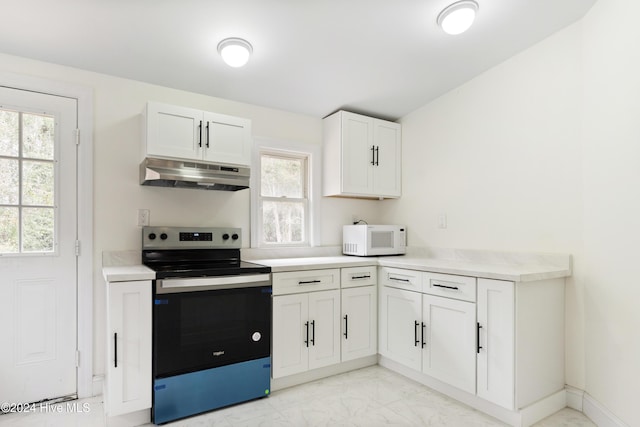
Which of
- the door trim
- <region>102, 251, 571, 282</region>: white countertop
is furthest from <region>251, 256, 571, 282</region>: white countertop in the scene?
the door trim

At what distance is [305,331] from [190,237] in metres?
1.13

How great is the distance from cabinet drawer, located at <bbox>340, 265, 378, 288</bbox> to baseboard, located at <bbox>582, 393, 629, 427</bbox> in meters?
1.61

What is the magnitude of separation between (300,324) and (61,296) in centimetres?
164

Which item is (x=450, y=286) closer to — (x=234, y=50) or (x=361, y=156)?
(x=361, y=156)

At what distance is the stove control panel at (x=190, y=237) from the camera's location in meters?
2.64

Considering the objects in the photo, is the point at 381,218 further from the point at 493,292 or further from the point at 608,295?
the point at 608,295

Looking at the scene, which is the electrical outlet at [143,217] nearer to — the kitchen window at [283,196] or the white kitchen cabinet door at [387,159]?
the kitchen window at [283,196]

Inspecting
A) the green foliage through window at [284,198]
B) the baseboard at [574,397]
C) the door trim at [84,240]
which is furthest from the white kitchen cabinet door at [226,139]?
the baseboard at [574,397]

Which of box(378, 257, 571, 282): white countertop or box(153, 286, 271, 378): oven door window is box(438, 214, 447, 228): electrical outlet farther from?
box(153, 286, 271, 378): oven door window

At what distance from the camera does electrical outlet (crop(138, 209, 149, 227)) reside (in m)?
2.68

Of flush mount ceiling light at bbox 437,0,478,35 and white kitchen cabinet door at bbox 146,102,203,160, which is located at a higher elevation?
flush mount ceiling light at bbox 437,0,478,35

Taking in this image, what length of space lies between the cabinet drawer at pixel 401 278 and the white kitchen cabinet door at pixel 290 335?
729mm

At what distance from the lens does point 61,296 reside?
7.98 ft

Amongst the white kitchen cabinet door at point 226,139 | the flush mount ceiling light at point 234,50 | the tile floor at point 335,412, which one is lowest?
the tile floor at point 335,412
